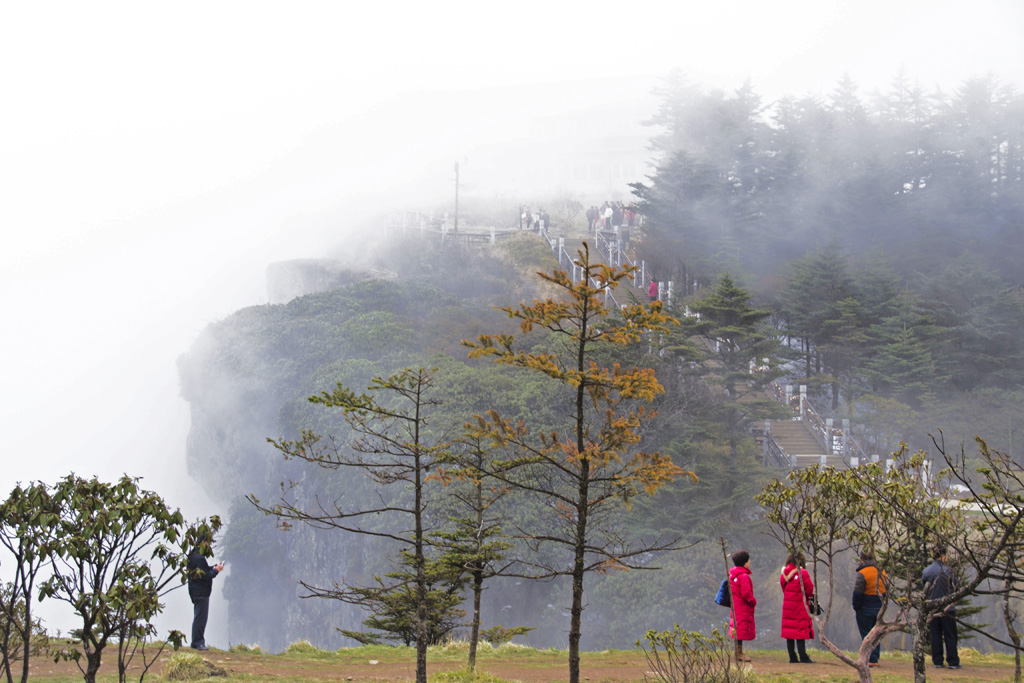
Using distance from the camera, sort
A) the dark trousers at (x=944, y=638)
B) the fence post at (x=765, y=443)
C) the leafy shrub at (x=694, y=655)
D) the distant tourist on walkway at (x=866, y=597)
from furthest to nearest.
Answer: the fence post at (x=765, y=443), the dark trousers at (x=944, y=638), the distant tourist on walkway at (x=866, y=597), the leafy shrub at (x=694, y=655)

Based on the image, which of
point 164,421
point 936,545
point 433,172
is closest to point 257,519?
point 164,421

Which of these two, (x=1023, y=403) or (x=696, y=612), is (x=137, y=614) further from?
(x=1023, y=403)

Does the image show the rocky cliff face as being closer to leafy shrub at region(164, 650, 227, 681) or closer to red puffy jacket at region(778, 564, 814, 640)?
leafy shrub at region(164, 650, 227, 681)

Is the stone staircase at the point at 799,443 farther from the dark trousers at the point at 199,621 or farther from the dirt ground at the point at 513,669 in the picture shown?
the dark trousers at the point at 199,621

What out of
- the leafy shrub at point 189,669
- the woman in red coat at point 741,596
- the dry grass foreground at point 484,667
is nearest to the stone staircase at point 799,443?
the dry grass foreground at point 484,667

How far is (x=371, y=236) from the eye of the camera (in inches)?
1827


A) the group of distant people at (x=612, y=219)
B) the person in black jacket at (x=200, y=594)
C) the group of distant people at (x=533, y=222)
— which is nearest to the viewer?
the person in black jacket at (x=200, y=594)

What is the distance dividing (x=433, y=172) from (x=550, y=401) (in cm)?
→ 3918

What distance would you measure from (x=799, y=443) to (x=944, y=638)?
14.2m

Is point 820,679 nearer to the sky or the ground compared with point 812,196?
nearer to the ground

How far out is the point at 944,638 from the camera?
9.30m

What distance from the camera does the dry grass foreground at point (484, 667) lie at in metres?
8.59

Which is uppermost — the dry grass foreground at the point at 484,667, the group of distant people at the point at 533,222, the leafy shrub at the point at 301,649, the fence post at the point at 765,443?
the group of distant people at the point at 533,222

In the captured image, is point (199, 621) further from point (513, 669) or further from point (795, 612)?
point (795, 612)
